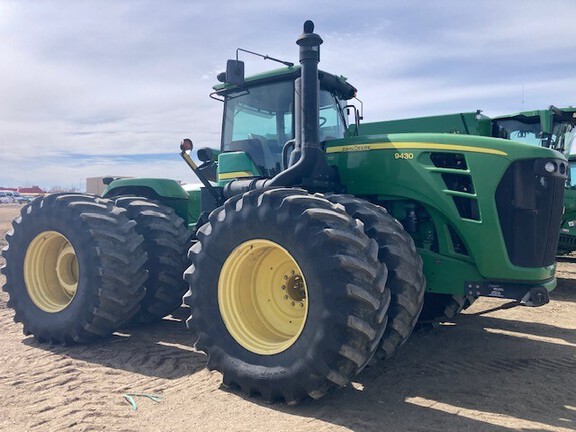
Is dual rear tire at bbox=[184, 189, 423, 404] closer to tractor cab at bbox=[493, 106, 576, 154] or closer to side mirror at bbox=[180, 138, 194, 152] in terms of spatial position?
side mirror at bbox=[180, 138, 194, 152]

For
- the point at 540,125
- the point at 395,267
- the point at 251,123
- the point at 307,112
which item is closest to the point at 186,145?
the point at 251,123

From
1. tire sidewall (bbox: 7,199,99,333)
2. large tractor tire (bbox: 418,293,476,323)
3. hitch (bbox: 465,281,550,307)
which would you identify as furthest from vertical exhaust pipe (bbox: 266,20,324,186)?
tire sidewall (bbox: 7,199,99,333)

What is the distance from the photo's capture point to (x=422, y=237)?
454 cm

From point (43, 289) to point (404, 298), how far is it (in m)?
4.13

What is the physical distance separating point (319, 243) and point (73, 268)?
11.7ft

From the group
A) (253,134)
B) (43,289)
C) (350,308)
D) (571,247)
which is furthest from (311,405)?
(571,247)

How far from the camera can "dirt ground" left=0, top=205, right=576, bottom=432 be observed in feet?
11.6

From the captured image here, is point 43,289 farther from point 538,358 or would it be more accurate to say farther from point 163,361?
point 538,358

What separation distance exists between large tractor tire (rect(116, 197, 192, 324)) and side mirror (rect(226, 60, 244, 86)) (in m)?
A: 1.83

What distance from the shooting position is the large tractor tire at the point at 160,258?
19.0 feet

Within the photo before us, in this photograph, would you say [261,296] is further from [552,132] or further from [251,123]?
[552,132]

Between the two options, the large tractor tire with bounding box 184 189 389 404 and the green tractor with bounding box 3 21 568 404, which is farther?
the green tractor with bounding box 3 21 568 404

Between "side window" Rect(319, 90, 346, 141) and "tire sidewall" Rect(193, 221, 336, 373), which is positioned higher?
"side window" Rect(319, 90, 346, 141)

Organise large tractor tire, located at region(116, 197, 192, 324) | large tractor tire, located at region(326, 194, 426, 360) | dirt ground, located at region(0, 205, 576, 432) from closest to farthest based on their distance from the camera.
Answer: dirt ground, located at region(0, 205, 576, 432) < large tractor tire, located at region(326, 194, 426, 360) < large tractor tire, located at region(116, 197, 192, 324)
